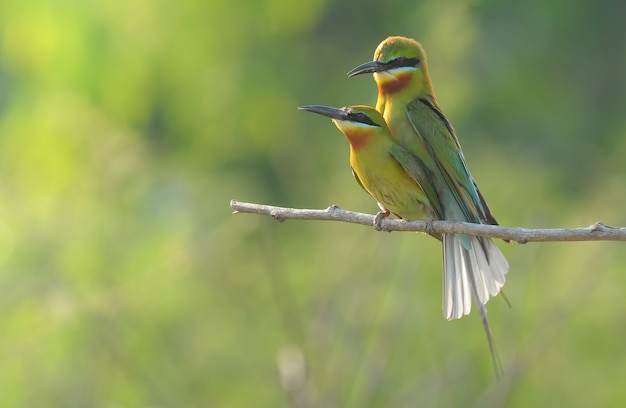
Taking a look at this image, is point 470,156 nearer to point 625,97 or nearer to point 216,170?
point 216,170

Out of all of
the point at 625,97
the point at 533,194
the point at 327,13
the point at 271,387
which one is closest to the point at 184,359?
the point at 271,387

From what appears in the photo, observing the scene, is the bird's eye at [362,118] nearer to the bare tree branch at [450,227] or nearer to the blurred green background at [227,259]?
the bare tree branch at [450,227]

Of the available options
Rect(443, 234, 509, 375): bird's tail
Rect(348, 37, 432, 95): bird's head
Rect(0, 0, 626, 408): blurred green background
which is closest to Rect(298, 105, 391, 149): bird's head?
Rect(348, 37, 432, 95): bird's head

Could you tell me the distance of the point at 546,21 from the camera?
8.00m

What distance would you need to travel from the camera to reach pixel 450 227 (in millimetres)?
2248

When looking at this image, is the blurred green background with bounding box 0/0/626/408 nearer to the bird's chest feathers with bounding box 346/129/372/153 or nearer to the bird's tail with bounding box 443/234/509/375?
the bird's tail with bounding box 443/234/509/375

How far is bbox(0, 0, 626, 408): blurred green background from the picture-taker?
390cm

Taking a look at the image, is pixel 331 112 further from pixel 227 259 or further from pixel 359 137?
pixel 227 259

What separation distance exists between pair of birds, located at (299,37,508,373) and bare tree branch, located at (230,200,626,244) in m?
0.17

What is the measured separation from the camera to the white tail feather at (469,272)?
8.63 feet

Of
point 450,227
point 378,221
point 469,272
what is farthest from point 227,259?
point 450,227

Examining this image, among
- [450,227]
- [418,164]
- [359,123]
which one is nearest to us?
[450,227]

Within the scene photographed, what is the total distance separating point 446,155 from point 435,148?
32 millimetres

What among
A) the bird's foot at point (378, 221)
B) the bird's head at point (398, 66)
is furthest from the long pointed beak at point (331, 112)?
the bird's foot at point (378, 221)
